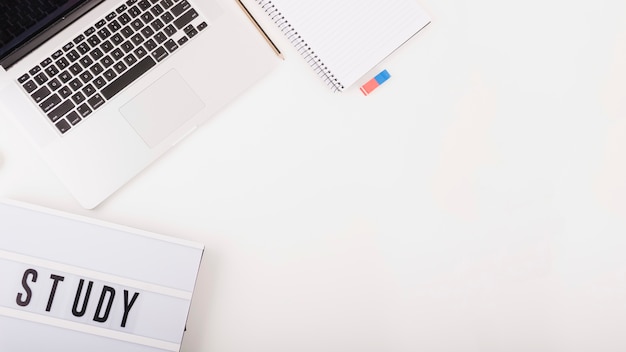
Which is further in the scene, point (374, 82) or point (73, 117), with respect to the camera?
point (374, 82)

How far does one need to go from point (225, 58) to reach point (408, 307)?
45 centimetres

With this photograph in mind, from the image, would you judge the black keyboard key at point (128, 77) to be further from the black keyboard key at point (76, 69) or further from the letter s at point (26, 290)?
the letter s at point (26, 290)

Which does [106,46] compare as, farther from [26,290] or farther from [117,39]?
[26,290]

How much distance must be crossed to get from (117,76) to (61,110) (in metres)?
0.08

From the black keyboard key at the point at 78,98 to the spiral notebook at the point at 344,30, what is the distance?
28cm

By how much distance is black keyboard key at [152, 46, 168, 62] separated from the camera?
2.58 feet

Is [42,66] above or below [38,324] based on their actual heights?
above

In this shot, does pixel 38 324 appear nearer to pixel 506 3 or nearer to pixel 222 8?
pixel 222 8

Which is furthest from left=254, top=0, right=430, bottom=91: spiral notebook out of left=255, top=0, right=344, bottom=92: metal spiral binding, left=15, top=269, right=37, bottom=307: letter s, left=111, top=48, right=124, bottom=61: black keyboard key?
left=15, top=269, right=37, bottom=307: letter s

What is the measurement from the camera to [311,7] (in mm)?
837

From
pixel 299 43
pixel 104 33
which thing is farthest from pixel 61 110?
pixel 299 43

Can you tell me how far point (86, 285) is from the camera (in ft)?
2.34

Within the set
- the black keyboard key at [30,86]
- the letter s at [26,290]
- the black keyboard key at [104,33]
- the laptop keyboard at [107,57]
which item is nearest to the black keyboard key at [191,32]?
the laptop keyboard at [107,57]

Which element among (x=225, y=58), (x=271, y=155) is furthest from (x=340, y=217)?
(x=225, y=58)
